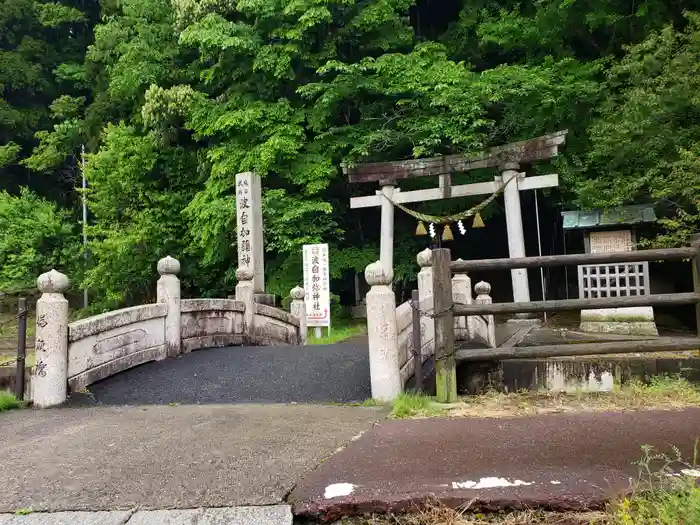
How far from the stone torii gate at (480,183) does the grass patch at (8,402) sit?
26.7 ft

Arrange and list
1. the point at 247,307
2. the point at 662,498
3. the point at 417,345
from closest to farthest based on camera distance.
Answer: the point at 662,498 < the point at 417,345 < the point at 247,307

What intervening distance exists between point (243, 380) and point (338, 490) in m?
4.06

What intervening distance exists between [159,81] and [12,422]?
15690 mm

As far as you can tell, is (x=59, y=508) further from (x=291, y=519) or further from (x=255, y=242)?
(x=255, y=242)

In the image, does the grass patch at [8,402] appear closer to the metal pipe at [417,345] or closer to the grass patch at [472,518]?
the metal pipe at [417,345]

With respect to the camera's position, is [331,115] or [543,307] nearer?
[543,307]

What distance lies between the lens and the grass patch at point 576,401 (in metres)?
4.37

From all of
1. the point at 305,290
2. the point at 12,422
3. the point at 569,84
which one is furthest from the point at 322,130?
the point at 12,422

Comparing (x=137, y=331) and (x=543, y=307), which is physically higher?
(x=543, y=307)

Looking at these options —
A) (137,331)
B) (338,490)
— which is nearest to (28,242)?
(137,331)

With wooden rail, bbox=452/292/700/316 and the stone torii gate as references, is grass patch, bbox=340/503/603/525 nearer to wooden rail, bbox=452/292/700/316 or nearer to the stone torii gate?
wooden rail, bbox=452/292/700/316

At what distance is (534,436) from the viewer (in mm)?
3473

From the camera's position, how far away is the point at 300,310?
11672 millimetres

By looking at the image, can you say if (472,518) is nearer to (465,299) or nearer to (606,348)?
(606,348)
